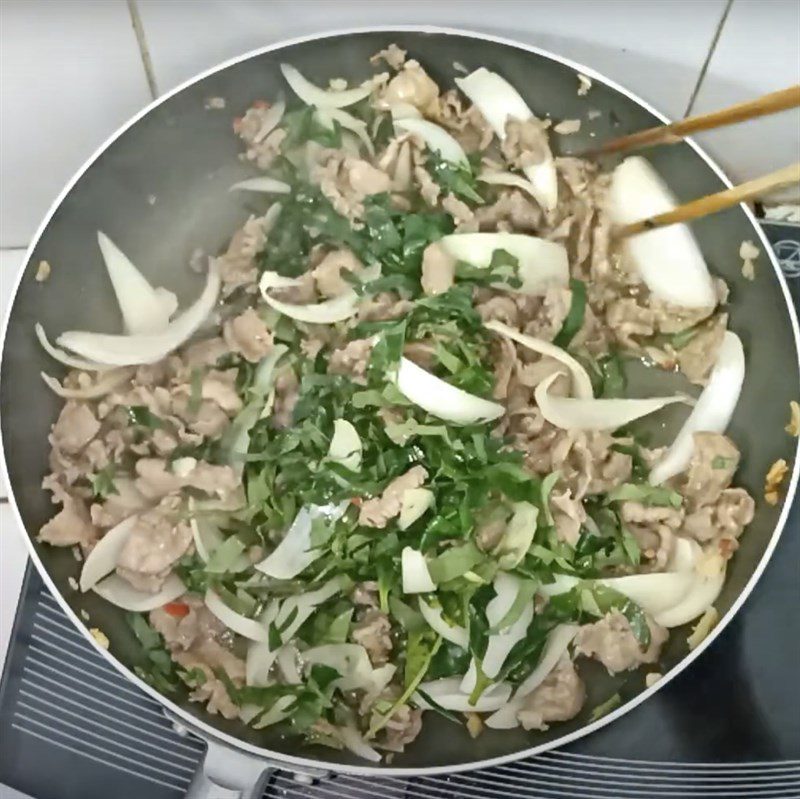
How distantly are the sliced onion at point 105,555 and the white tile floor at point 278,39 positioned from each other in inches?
8.8

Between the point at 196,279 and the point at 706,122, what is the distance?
0.55 meters

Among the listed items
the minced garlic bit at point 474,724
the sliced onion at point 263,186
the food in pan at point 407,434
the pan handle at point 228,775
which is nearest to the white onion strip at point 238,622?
the food in pan at point 407,434

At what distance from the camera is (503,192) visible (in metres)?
0.99

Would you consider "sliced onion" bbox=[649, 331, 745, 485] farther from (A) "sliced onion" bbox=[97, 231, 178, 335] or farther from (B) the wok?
(A) "sliced onion" bbox=[97, 231, 178, 335]

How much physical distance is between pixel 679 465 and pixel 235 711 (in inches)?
19.9

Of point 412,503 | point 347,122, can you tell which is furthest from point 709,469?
point 347,122

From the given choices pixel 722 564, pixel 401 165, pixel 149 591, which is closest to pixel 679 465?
pixel 722 564

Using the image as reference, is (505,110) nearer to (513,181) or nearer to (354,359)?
(513,181)

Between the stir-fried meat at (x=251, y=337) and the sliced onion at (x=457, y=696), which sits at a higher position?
the stir-fried meat at (x=251, y=337)

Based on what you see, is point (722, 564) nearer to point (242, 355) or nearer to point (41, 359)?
point (242, 355)

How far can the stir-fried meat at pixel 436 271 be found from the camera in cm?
92

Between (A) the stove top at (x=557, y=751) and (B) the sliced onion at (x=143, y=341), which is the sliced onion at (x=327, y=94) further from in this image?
(A) the stove top at (x=557, y=751)

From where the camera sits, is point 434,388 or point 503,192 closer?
point 434,388

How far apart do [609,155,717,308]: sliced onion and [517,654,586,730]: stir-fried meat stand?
41cm
